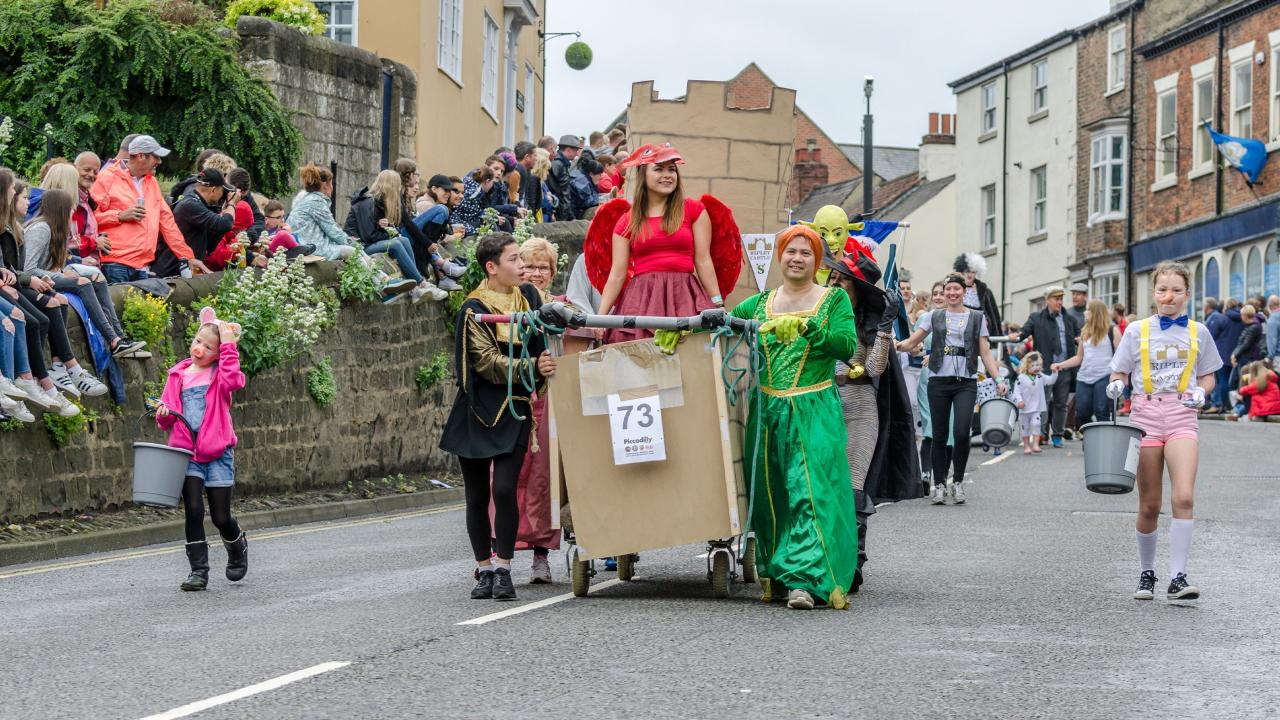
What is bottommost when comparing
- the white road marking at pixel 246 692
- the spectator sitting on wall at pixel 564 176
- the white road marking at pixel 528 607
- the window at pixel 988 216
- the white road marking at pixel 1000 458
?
the white road marking at pixel 246 692

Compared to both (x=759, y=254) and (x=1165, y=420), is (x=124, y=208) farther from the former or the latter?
(x=1165, y=420)

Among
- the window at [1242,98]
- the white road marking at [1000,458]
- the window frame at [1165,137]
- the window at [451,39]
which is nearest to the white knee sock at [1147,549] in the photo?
the white road marking at [1000,458]

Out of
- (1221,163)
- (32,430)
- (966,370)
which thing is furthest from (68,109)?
(1221,163)

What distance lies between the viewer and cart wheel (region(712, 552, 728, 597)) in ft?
32.3

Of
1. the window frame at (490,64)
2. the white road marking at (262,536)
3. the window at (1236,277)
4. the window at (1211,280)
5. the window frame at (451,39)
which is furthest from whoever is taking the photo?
the window at (1211,280)

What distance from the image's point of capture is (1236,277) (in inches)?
1587

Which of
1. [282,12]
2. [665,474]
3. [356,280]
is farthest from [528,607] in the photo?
[282,12]

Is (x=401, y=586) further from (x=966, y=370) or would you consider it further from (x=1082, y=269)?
(x=1082, y=269)

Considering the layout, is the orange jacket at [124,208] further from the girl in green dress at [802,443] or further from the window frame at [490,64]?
the window frame at [490,64]

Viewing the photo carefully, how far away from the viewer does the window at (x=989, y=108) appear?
54.3 meters

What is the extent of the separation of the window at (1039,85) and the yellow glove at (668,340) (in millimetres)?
43495

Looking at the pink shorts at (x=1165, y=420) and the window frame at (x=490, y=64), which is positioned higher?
the window frame at (x=490, y=64)

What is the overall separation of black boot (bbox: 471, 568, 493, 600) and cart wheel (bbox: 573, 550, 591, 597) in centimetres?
44

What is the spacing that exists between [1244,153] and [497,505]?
32469mm
